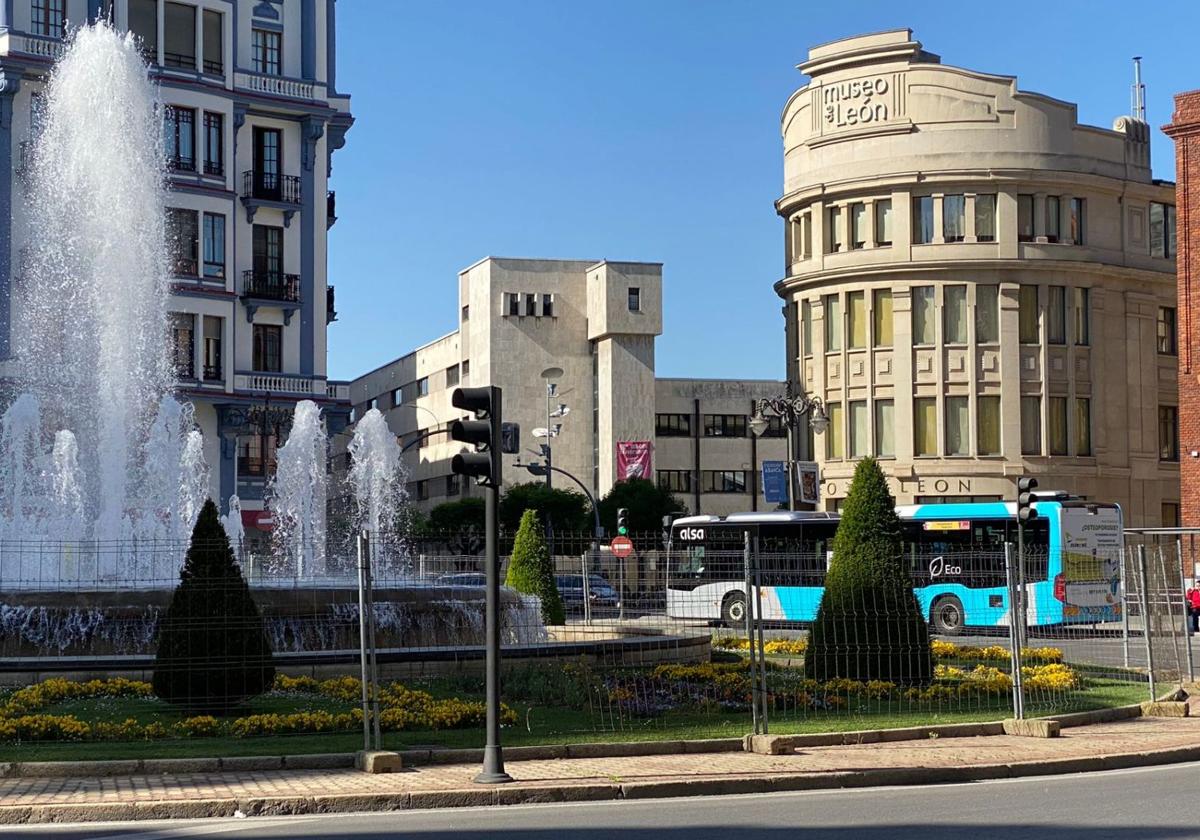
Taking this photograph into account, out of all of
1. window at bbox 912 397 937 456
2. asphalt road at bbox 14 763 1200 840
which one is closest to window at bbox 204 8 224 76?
window at bbox 912 397 937 456

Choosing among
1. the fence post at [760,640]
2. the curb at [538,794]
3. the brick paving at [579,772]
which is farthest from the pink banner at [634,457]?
the curb at [538,794]

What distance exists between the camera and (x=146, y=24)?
59406mm

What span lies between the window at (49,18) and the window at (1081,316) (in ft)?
126

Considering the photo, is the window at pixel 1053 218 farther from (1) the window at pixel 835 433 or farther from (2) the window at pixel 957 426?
(1) the window at pixel 835 433

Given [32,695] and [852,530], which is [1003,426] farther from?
[32,695]

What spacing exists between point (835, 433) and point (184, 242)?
2587cm

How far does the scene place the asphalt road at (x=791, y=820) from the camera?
1200 centimetres

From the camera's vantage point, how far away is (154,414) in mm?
50375

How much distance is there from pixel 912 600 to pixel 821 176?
1841 inches

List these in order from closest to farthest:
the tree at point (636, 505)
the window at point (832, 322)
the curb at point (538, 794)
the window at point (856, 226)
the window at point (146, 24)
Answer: the curb at point (538, 794) < the window at point (146, 24) < the window at point (856, 226) < the window at point (832, 322) < the tree at point (636, 505)

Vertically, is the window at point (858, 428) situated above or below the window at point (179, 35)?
below

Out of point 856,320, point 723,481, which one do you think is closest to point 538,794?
point 856,320

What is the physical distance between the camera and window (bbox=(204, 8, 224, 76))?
61.1 metres

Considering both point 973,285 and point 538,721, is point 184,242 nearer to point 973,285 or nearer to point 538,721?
point 973,285
